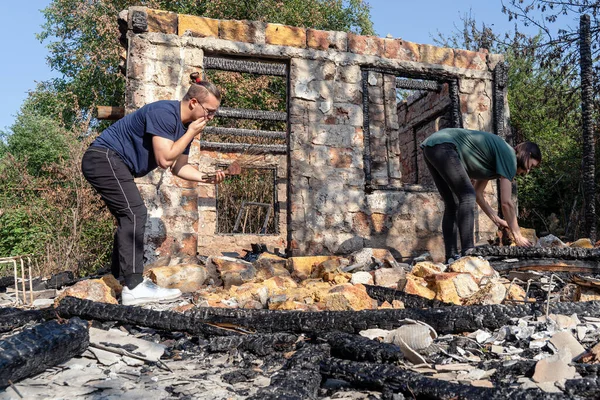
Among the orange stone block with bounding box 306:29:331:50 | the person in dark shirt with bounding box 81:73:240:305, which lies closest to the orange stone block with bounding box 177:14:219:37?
the orange stone block with bounding box 306:29:331:50

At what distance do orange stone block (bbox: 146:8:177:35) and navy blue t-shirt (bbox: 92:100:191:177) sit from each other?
2352mm

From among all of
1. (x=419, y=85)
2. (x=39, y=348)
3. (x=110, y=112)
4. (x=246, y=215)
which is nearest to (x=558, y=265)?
(x=39, y=348)

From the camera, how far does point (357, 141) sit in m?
6.47

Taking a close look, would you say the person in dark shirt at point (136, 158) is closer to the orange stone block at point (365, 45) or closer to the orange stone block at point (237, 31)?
the orange stone block at point (237, 31)

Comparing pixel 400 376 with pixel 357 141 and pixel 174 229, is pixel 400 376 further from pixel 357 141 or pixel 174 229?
pixel 357 141

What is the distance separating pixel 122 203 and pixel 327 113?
127 inches

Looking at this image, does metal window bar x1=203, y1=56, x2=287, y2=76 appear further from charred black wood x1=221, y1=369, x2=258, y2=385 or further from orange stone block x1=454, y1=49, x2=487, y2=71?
charred black wood x1=221, y1=369, x2=258, y2=385

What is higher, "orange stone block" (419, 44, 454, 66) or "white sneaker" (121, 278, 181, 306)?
"orange stone block" (419, 44, 454, 66)

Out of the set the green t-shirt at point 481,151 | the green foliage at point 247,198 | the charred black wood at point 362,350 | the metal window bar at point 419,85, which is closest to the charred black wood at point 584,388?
the charred black wood at point 362,350

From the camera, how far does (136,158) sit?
12.8 feet

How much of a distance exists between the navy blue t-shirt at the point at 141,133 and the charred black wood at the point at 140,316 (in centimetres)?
109

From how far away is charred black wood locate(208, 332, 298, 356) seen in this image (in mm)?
2787

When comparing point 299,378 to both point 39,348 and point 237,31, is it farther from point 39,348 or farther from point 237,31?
point 237,31

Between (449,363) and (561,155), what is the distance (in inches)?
419
